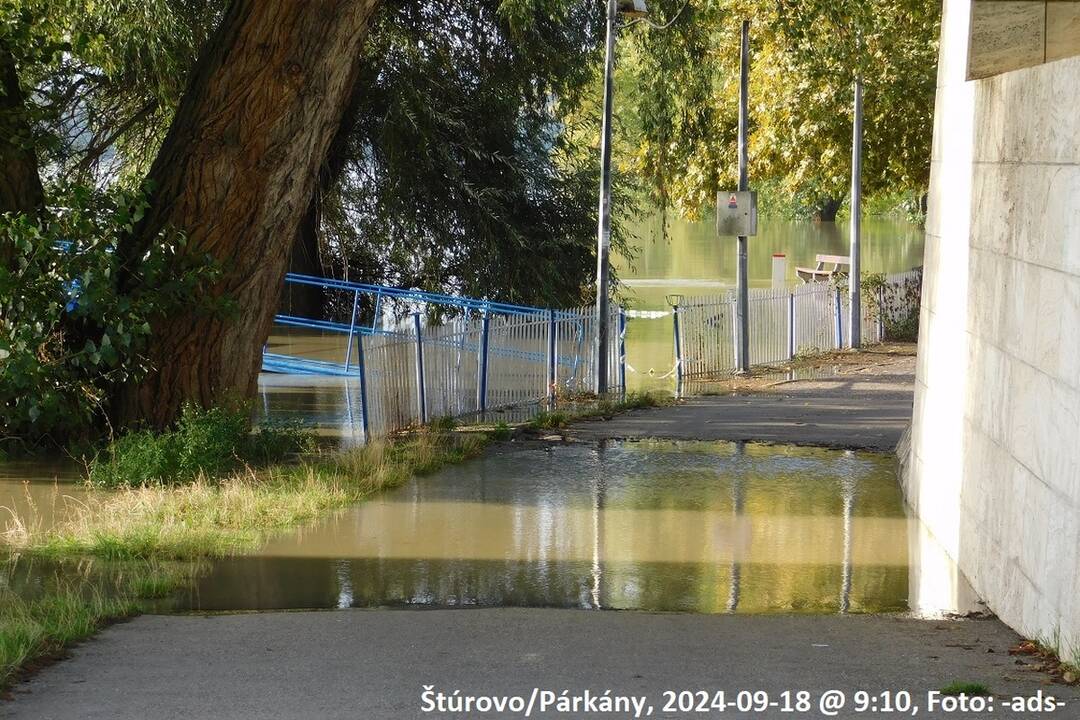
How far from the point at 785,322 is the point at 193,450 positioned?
15.1 m

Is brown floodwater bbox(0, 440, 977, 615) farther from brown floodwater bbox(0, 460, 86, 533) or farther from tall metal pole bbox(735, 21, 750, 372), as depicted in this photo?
tall metal pole bbox(735, 21, 750, 372)

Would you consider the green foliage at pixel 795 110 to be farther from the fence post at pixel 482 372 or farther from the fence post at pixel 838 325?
the fence post at pixel 482 372

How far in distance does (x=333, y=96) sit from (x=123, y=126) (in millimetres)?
11561

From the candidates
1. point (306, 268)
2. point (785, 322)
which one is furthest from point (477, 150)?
point (785, 322)

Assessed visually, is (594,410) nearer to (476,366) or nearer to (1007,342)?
(476,366)

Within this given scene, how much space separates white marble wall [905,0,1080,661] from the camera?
19.7ft

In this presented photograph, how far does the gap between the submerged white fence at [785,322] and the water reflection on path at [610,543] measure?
350 inches

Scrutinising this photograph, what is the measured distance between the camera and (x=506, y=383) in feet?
55.9

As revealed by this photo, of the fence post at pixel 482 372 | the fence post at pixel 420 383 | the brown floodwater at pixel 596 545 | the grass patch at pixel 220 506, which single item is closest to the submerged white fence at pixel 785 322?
the fence post at pixel 482 372

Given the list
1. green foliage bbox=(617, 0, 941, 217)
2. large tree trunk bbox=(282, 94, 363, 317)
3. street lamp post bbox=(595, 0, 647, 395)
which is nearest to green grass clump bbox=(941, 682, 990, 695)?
street lamp post bbox=(595, 0, 647, 395)

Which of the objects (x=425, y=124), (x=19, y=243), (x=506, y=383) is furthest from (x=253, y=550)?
(x=425, y=124)

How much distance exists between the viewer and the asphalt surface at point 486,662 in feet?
17.3

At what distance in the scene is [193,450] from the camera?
1177cm

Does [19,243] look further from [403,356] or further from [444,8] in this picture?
[444,8]
